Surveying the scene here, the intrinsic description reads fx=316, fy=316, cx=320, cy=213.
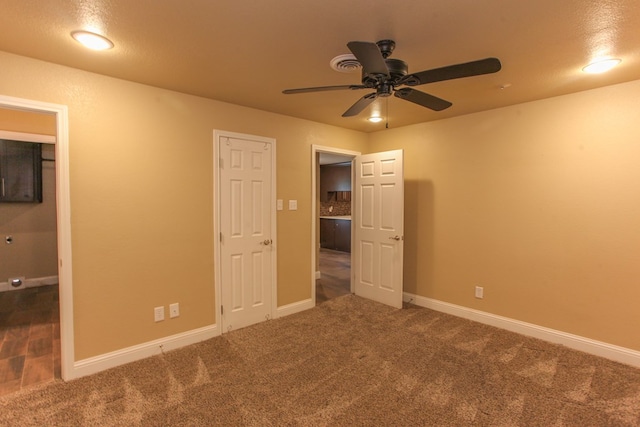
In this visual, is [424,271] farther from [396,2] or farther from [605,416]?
[396,2]

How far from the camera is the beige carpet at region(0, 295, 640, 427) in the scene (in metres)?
2.00

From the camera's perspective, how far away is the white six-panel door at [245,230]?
3221 millimetres

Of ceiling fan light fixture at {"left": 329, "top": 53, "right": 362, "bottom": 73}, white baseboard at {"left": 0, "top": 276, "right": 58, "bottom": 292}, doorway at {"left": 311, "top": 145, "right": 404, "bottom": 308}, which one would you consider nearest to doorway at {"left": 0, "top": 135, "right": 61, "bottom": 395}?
white baseboard at {"left": 0, "top": 276, "right": 58, "bottom": 292}

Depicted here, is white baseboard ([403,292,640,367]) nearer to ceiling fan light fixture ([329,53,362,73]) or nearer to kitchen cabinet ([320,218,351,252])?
ceiling fan light fixture ([329,53,362,73])

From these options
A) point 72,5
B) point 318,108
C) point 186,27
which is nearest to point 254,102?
point 318,108

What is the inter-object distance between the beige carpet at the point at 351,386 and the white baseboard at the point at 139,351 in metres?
0.08

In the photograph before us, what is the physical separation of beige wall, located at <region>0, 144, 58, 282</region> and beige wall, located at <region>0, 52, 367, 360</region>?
3.09m

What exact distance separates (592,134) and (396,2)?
2.40 meters

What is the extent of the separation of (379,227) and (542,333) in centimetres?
201

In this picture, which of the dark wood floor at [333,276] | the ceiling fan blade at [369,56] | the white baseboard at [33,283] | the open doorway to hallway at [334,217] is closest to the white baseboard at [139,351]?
the dark wood floor at [333,276]

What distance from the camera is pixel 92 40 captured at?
74.7 inches

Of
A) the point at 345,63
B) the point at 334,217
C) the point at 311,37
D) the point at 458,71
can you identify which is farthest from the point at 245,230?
the point at 334,217

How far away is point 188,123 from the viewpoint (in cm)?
294

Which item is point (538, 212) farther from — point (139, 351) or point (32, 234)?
point (32, 234)
